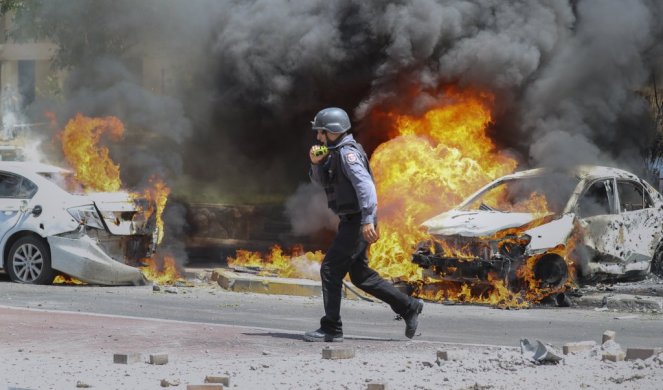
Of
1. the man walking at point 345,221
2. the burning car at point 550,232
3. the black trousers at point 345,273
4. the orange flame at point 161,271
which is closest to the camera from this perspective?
the man walking at point 345,221

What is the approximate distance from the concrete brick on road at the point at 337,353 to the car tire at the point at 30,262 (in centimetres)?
631

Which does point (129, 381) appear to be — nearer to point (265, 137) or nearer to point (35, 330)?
point (35, 330)

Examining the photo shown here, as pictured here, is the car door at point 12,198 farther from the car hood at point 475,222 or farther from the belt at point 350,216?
the belt at point 350,216

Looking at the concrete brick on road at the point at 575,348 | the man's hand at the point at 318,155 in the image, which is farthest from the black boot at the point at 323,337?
the concrete brick on road at the point at 575,348

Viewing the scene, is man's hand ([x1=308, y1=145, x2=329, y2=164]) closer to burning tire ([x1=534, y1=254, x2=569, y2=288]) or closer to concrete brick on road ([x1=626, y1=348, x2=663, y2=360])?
concrete brick on road ([x1=626, y1=348, x2=663, y2=360])

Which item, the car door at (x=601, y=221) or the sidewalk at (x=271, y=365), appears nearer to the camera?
the sidewalk at (x=271, y=365)

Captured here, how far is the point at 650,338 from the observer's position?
32.8 ft

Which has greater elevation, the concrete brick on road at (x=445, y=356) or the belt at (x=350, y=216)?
the belt at (x=350, y=216)

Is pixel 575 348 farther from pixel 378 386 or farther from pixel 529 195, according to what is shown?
pixel 529 195

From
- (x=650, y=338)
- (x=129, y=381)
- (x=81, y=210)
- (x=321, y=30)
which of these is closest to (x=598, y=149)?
(x=321, y=30)

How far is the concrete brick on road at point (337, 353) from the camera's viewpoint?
8.01 m

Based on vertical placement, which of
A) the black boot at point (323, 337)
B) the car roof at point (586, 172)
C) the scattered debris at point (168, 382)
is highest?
the car roof at point (586, 172)

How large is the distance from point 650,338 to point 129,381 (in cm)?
491

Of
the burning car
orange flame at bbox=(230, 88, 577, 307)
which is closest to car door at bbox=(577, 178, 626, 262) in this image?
the burning car
